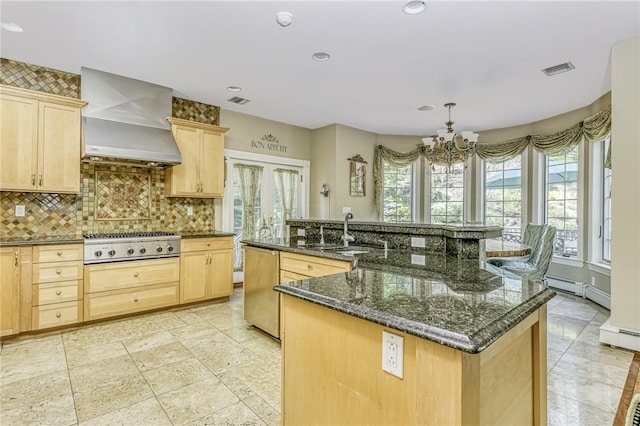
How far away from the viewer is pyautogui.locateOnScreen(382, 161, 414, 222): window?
6781mm

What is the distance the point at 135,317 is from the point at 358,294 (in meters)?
3.48

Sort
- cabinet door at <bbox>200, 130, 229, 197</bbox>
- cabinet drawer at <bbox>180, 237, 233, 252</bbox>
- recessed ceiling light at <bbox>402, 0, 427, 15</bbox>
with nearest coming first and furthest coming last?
1. recessed ceiling light at <bbox>402, 0, 427, 15</bbox>
2. cabinet drawer at <bbox>180, 237, 233, 252</bbox>
3. cabinet door at <bbox>200, 130, 229, 197</bbox>

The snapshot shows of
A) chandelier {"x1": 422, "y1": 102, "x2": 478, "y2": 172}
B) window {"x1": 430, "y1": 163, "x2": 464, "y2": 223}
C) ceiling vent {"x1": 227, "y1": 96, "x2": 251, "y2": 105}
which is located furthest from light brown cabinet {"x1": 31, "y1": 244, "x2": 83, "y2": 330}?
window {"x1": 430, "y1": 163, "x2": 464, "y2": 223}

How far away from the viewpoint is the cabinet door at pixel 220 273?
14.2 feet

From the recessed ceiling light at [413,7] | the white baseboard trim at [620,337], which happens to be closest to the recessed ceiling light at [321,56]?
A: the recessed ceiling light at [413,7]

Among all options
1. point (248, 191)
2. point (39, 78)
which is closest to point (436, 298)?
point (248, 191)

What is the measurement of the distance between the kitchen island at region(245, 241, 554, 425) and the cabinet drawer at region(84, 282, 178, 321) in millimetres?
3025

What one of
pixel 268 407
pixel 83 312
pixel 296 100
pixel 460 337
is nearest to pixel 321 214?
pixel 296 100

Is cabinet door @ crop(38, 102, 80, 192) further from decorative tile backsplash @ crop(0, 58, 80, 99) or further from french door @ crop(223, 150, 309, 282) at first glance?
french door @ crop(223, 150, 309, 282)

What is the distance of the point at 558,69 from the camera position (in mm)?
3551

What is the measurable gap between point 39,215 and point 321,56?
3414mm

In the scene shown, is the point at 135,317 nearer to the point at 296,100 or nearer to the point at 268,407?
the point at 268,407

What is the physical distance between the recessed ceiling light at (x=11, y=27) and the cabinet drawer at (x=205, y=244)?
7.93 feet

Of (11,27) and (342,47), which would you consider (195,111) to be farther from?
(342,47)
